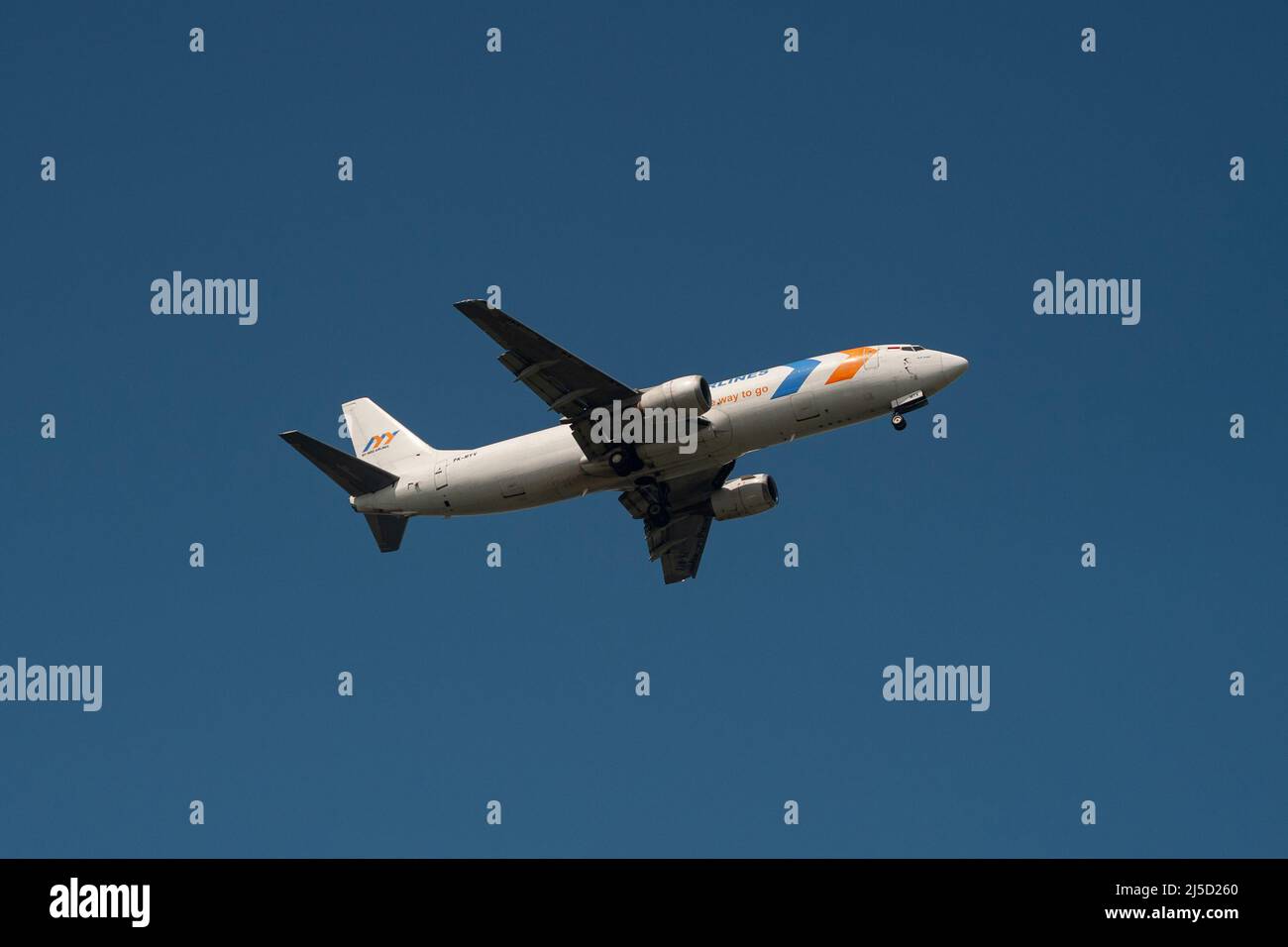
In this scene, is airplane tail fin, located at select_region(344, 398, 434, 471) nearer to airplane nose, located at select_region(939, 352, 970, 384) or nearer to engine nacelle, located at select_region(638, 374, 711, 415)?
engine nacelle, located at select_region(638, 374, 711, 415)

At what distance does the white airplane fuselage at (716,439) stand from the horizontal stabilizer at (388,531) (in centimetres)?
179

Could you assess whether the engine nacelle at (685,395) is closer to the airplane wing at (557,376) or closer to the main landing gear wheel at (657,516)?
the airplane wing at (557,376)

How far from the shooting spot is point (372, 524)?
66.1 metres

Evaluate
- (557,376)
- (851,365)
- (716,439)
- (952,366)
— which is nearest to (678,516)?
(716,439)

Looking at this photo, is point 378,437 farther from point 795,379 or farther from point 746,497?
point 795,379

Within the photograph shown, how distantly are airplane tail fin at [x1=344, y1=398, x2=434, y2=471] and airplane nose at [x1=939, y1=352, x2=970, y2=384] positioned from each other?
21.4 metres

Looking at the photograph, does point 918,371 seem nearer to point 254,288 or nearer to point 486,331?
point 486,331

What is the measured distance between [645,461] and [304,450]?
44.7 feet

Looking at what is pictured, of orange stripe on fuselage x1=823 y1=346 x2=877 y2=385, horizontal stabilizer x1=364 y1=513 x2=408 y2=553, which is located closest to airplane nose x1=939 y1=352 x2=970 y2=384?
orange stripe on fuselage x1=823 y1=346 x2=877 y2=385

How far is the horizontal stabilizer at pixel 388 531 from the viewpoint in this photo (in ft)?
217

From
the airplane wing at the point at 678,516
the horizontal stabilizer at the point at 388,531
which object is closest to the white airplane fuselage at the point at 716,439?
the horizontal stabilizer at the point at 388,531

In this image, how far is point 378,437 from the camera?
6881 cm

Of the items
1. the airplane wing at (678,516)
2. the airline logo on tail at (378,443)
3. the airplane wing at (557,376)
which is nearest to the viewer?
the airplane wing at (557,376)
